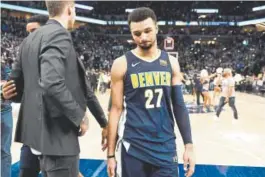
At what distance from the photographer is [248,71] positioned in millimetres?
29781

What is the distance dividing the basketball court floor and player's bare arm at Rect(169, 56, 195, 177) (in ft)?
7.27

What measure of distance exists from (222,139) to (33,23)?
5043 mm

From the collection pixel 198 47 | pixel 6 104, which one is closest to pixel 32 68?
pixel 6 104

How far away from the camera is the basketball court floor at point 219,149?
180 inches

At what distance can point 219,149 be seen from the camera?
19.9ft

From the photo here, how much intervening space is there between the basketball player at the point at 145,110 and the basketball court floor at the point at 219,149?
225cm

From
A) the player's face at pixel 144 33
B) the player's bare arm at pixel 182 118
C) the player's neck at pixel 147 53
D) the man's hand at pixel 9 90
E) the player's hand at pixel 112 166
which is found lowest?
the player's hand at pixel 112 166

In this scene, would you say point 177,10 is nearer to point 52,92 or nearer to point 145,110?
point 145,110

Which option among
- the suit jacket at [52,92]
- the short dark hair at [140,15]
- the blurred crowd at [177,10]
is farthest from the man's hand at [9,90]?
the blurred crowd at [177,10]

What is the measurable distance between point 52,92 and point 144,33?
678mm

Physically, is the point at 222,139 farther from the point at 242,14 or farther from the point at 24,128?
the point at 242,14

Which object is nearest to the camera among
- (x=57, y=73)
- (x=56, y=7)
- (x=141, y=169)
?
(x=57, y=73)

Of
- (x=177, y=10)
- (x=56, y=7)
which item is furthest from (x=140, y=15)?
(x=177, y=10)

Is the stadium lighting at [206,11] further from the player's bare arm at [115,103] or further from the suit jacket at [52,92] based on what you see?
the suit jacket at [52,92]
